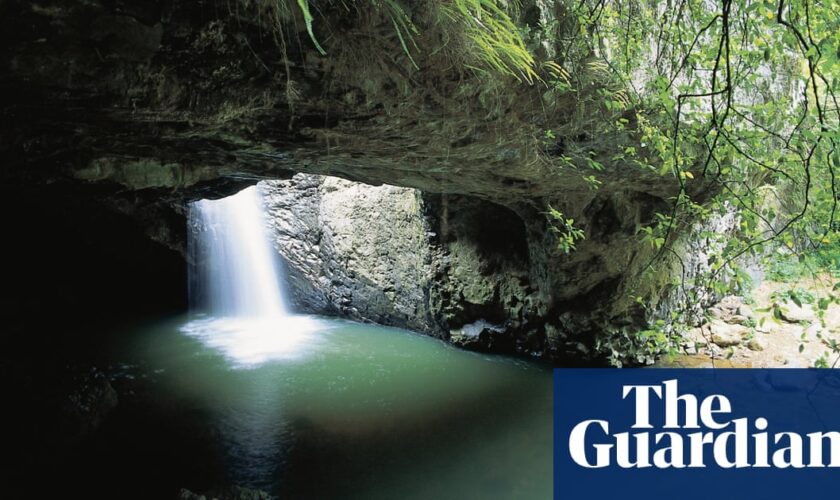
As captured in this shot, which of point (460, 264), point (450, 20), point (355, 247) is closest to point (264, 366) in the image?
point (355, 247)

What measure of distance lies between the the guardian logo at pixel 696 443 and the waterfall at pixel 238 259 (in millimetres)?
7991

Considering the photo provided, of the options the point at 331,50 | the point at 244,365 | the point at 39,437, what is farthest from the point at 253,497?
the point at 244,365

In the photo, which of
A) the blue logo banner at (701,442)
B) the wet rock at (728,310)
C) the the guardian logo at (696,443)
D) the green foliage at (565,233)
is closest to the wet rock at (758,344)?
the wet rock at (728,310)

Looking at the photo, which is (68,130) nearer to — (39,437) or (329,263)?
(39,437)

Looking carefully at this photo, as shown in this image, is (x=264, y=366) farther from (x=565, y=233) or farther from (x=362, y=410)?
(x=565, y=233)

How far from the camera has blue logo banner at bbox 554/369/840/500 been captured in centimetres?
488

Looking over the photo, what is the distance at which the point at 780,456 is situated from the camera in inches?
223

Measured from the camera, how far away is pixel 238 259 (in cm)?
1223

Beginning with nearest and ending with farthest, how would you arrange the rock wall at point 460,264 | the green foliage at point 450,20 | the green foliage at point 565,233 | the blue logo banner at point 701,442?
the green foliage at point 450,20, the green foliage at point 565,233, the blue logo banner at point 701,442, the rock wall at point 460,264

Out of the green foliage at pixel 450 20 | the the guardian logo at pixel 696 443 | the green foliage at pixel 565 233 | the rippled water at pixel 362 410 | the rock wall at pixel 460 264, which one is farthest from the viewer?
the rock wall at pixel 460 264

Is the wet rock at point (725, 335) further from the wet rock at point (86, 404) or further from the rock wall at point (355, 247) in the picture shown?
the wet rock at point (86, 404)

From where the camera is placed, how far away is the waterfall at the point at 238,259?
1189 cm

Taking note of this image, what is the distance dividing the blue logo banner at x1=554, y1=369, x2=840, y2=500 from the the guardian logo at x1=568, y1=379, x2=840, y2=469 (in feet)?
0.04

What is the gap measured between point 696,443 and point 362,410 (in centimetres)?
361
